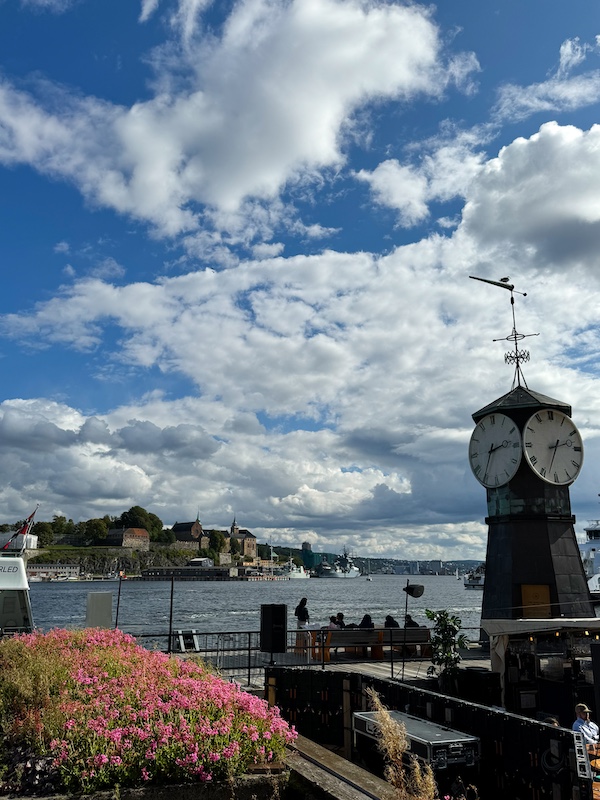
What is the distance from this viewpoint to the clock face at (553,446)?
72.9ft

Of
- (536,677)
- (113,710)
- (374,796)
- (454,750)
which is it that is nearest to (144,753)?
(113,710)

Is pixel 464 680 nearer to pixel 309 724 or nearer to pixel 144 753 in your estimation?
pixel 309 724

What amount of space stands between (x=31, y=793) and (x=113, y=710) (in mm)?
1148

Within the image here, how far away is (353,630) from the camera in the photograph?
78.2 feet

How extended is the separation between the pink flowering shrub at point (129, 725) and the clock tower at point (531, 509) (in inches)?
574

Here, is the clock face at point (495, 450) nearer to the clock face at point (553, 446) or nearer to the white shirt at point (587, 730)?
the clock face at point (553, 446)

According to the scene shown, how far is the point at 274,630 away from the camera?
56.7 feet

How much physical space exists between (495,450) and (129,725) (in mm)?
17978

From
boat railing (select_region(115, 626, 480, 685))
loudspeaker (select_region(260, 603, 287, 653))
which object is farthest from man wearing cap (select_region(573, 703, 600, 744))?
boat railing (select_region(115, 626, 480, 685))

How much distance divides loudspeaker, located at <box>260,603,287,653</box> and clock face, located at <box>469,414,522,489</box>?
9.08 metres

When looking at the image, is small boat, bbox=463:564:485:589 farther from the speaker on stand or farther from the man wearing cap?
the man wearing cap

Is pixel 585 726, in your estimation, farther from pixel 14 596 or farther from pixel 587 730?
pixel 14 596

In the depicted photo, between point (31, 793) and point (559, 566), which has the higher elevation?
point (559, 566)

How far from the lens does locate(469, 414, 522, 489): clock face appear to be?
73.8ft
